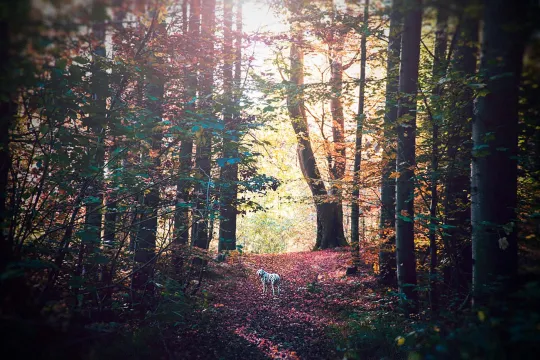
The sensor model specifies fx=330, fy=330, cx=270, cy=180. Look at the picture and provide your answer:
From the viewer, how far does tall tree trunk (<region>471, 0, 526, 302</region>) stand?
13.6ft

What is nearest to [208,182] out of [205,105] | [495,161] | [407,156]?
[205,105]

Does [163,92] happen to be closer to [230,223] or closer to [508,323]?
[508,323]

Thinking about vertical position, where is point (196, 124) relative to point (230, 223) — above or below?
above

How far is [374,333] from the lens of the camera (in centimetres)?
581

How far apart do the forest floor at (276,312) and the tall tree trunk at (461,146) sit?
8.14ft

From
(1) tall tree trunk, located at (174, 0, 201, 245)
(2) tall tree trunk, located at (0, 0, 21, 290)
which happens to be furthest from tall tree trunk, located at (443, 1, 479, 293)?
(2) tall tree trunk, located at (0, 0, 21, 290)

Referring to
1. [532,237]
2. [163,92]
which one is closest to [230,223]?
[163,92]

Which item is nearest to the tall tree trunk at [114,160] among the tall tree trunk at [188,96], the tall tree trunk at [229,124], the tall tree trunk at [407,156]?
the tall tree trunk at [188,96]

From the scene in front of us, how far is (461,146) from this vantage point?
19.6 ft

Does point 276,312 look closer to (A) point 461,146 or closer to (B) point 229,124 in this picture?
(B) point 229,124

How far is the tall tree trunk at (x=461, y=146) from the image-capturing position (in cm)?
454

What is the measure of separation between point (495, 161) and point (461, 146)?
5.48 ft

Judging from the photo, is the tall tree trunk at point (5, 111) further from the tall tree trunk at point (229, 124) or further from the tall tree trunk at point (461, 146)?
the tall tree trunk at point (461, 146)

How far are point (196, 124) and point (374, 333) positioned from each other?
4718 mm
